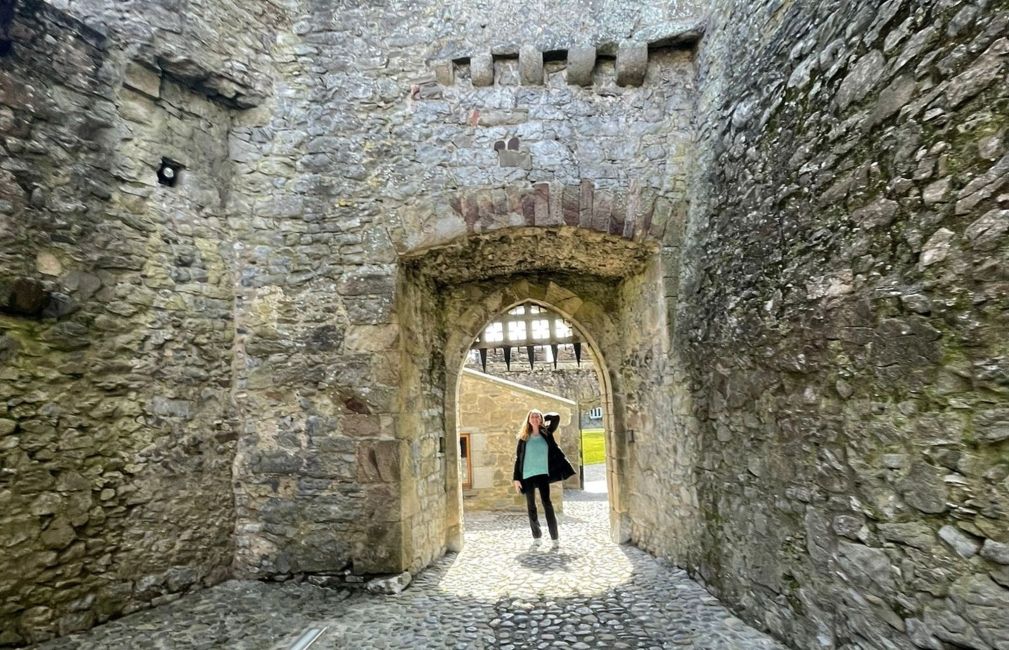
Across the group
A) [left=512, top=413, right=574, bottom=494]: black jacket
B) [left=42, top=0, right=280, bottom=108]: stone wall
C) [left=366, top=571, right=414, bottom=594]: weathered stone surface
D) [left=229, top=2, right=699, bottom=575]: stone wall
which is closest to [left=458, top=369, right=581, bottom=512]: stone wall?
[left=512, top=413, right=574, bottom=494]: black jacket

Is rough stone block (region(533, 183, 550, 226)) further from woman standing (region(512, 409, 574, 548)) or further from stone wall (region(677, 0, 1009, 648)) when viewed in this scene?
woman standing (region(512, 409, 574, 548))

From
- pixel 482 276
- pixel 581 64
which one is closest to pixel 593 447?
pixel 482 276

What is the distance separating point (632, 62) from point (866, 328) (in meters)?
2.64

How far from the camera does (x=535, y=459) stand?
5.22 metres

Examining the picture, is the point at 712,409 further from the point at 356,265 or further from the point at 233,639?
the point at 233,639

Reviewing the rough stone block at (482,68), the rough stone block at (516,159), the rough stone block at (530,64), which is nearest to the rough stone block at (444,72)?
the rough stone block at (482,68)

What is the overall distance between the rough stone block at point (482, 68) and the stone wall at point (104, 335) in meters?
1.82

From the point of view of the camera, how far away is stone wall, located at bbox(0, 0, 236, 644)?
2703 mm

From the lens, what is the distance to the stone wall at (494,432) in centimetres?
725

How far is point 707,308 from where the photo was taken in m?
3.30

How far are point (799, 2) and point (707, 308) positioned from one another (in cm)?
161

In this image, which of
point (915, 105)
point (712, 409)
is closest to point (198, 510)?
point (712, 409)

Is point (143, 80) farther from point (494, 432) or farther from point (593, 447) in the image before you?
point (593, 447)

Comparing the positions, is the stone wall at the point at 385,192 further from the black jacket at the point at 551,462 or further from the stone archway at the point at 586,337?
the black jacket at the point at 551,462
